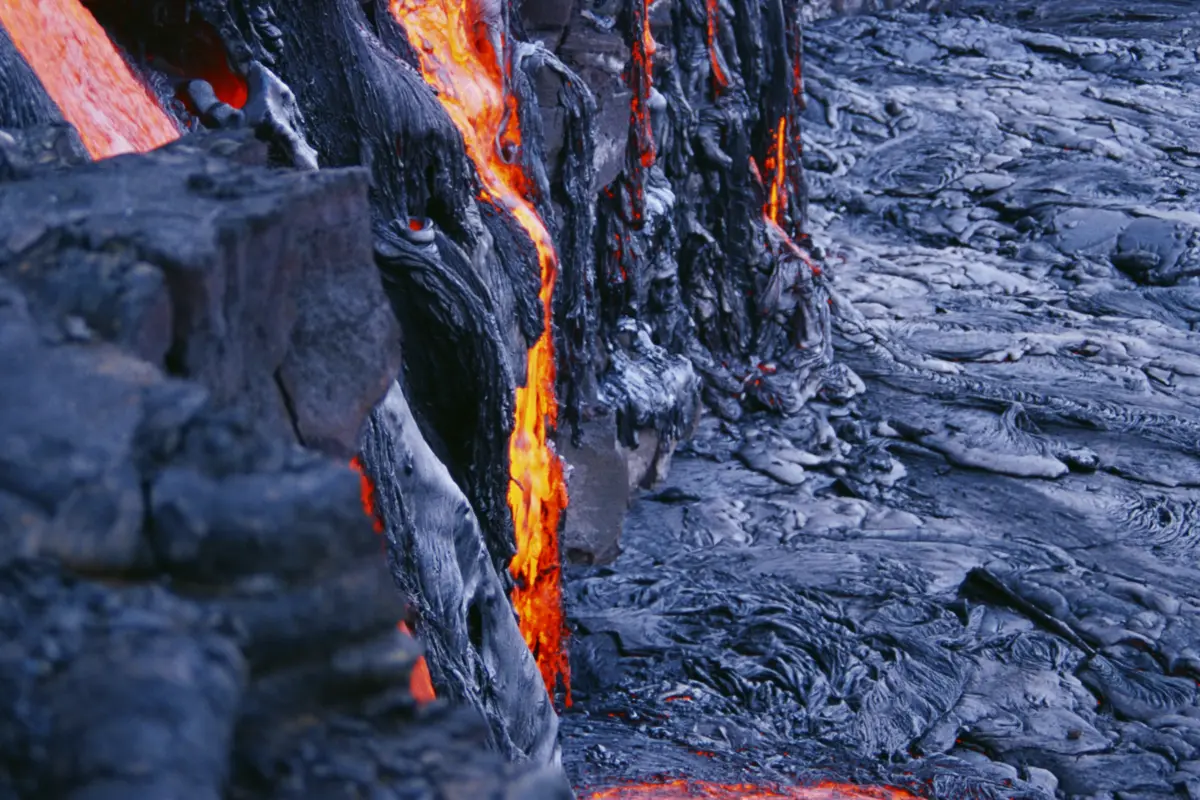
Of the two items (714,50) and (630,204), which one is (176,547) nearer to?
(630,204)

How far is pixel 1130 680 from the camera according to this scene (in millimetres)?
4023

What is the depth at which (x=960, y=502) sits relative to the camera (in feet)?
17.4

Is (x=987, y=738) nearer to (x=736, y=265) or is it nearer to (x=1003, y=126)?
(x=736, y=265)

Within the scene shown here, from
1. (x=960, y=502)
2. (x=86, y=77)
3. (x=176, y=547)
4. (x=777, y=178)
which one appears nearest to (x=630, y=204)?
(x=960, y=502)

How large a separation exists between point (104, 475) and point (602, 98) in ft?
13.5

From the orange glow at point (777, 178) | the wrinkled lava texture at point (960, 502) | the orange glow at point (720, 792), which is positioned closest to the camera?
the orange glow at point (720, 792)

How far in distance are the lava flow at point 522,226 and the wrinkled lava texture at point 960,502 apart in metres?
0.39

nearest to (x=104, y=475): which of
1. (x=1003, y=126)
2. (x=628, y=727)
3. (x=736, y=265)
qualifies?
(x=628, y=727)

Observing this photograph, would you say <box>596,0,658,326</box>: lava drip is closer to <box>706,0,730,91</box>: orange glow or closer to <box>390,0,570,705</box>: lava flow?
<box>706,0,730,91</box>: orange glow

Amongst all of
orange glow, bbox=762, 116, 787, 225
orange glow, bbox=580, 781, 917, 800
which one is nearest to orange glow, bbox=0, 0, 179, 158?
orange glow, bbox=580, 781, 917, 800

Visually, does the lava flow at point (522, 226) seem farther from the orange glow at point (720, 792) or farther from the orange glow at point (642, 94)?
the orange glow at point (642, 94)

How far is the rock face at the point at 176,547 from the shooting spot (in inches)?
31.1

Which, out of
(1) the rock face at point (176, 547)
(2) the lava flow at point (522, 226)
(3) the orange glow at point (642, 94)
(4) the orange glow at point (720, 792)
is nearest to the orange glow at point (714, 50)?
(3) the orange glow at point (642, 94)

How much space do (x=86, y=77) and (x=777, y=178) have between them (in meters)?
5.57
